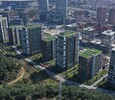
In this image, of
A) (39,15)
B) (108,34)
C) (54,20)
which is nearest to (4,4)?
(39,15)

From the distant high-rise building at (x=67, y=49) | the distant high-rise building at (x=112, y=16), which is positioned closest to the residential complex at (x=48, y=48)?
the distant high-rise building at (x=67, y=49)

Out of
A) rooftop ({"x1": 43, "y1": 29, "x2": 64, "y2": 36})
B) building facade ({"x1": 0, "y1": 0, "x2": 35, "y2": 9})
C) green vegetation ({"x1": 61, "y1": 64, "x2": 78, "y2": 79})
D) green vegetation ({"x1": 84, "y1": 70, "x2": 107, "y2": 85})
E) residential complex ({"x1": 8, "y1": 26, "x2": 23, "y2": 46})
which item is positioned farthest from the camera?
building facade ({"x1": 0, "y1": 0, "x2": 35, "y2": 9})

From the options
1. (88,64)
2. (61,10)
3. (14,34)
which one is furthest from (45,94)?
(61,10)

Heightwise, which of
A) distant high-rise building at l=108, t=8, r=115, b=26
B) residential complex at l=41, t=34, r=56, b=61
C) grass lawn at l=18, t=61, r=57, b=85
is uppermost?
distant high-rise building at l=108, t=8, r=115, b=26

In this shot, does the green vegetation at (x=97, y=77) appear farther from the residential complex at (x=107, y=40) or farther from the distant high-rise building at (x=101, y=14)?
the distant high-rise building at (x=101, y=14)

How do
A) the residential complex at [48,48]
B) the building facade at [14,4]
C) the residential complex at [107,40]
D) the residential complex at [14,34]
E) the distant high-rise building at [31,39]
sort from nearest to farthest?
the residential complex at [48,48] < the distant high-rise building at [31,39] < the residential complex at [107,40] < the residential complex at [14,34] < the building facade at [14,4]

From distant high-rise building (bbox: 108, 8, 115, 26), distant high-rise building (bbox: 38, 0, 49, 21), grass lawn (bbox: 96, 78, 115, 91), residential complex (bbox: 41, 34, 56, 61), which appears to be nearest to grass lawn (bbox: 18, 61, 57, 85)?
residential complex (bbox: 41, 34, 56, 61)

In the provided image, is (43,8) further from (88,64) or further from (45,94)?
(45,94)

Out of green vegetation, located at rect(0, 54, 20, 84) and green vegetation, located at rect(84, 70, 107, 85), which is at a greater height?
green vegetation, located at rect(0, 54, 20, 84)

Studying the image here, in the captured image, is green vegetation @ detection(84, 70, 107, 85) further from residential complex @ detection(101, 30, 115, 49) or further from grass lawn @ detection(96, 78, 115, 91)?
residential complex @ detection(101, 30, 115, 49)
